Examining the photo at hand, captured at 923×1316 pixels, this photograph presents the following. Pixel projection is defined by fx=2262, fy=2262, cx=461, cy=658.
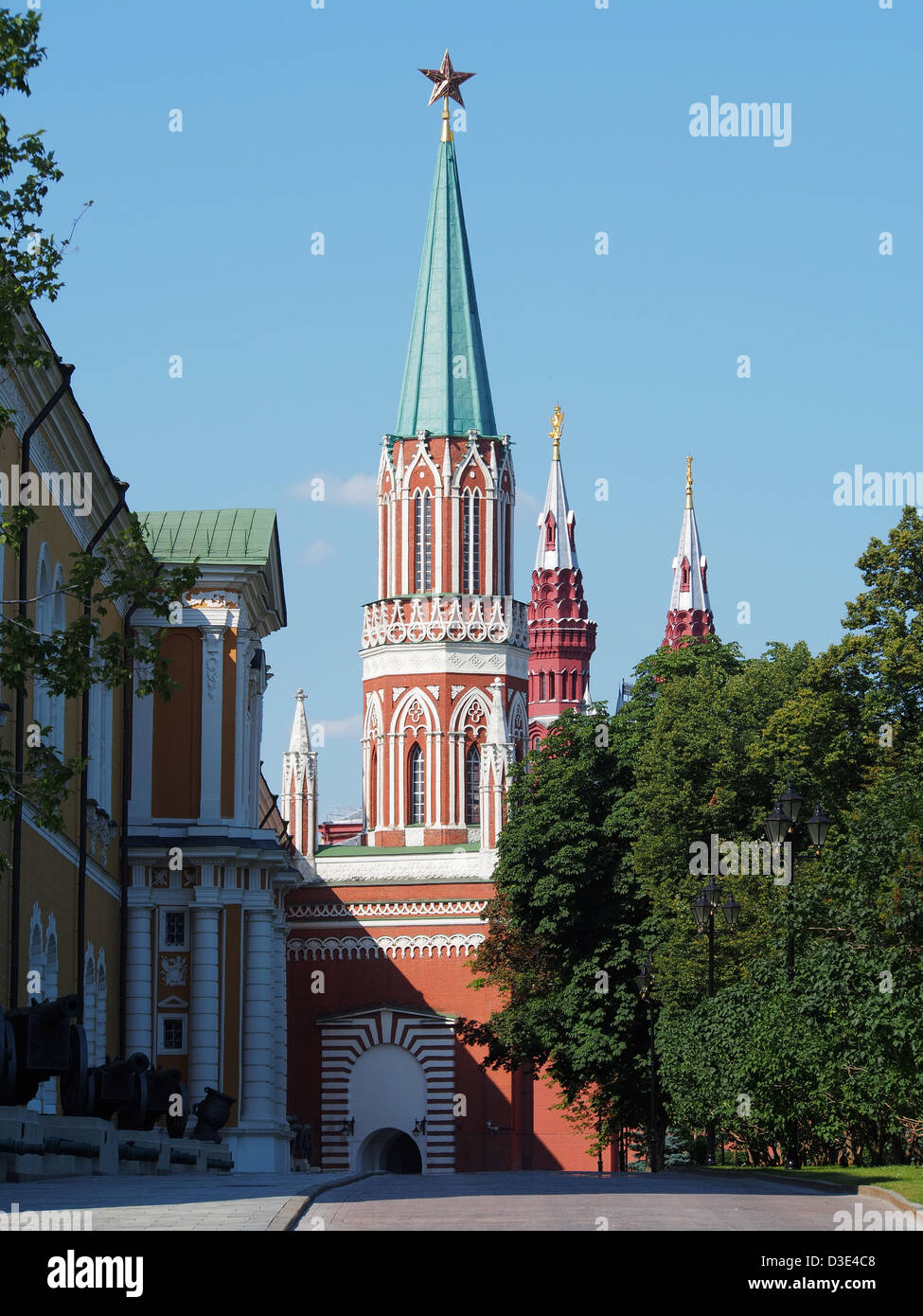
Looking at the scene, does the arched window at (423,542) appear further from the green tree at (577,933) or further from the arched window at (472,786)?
the green tree at (577,933)

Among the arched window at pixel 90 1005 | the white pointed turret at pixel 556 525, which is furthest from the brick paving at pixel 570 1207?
the white pointed turret at pixel 556 525

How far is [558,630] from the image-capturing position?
120 metres

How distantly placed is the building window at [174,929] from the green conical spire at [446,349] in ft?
131

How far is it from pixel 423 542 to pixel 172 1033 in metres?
39.6

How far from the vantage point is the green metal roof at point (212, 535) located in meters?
47.7

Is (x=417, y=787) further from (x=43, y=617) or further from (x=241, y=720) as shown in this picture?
(x=43, y=617)

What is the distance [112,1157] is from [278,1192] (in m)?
5.99

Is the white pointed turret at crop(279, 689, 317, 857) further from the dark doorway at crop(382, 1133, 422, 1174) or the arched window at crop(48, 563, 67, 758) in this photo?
the arched window at crop(48, 563, 67, 758)

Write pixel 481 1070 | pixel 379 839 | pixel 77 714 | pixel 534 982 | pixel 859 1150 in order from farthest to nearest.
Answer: pixel 379 839 < pixel 481 1070 < pixel 534 982 < pixel 77 714 < pixel 859 1150

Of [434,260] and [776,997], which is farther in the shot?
[434,260]

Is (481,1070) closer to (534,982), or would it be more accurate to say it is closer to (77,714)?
(534,982)

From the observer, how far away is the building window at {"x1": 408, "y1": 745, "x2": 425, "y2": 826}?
81188mm

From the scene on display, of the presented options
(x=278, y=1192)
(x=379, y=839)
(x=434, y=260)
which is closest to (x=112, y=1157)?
(x=278, y=1192)
